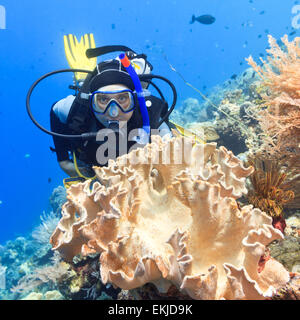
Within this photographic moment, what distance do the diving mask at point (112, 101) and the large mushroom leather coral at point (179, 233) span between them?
151 centimetres

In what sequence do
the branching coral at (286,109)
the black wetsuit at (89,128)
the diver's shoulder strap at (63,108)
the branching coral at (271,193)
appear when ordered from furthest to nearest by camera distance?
the diver's shoulder strap at (63,108) → the black wetsuit at (89,128) → the branching coral at (286,109) → the branching coral at (271,193)

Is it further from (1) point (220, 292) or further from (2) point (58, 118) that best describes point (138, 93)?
(1) point (220, 292)

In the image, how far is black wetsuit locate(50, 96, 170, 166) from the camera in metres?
3.57

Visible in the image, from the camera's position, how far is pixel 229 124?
21.1 feet

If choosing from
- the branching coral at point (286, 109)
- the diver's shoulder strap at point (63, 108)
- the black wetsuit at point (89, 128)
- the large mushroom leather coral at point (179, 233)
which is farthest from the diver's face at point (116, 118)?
the branching coral at point (286, 109)

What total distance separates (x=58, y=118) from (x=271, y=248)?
4026 millimetres

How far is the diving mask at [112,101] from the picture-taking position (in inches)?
130

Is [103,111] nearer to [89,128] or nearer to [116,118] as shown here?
[116,118]

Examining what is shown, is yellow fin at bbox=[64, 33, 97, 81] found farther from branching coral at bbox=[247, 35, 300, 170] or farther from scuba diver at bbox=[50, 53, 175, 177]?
branching coral at bbox=[247, 35, 300, 170]

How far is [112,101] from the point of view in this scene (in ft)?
10.7

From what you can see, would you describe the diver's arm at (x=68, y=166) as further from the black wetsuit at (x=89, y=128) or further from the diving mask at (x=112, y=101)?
the diving mask at (x=112, y=101)

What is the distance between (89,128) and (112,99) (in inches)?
29.9

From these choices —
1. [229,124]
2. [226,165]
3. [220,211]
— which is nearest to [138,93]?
[226,165]

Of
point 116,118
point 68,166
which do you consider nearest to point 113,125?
point 116,118
